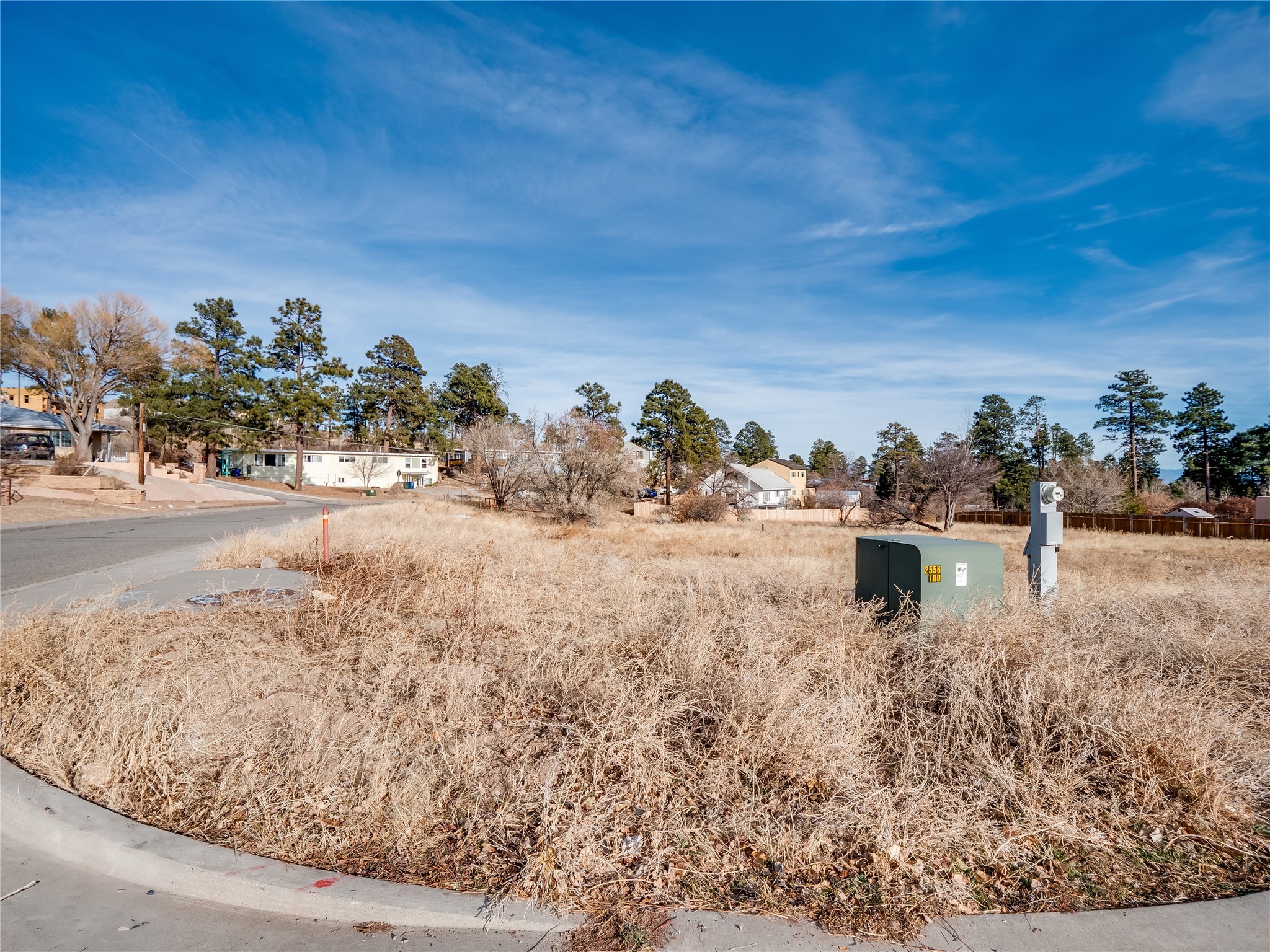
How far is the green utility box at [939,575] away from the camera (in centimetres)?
553

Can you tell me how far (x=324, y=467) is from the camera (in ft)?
168

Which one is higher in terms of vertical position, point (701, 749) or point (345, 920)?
point (701, 749)

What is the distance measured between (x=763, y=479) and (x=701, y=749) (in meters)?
57.7

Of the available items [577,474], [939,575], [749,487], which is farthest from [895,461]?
[939,575]

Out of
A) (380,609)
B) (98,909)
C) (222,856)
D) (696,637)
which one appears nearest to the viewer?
(98,909)

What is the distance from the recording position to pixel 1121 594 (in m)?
7.58

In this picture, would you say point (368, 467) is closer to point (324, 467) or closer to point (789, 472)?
point (324, 467)

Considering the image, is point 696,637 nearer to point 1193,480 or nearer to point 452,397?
point 452,397

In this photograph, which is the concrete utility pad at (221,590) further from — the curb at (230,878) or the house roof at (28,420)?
the house roof at (28,420)

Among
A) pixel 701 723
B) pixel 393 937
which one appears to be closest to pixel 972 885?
pixel 701 723

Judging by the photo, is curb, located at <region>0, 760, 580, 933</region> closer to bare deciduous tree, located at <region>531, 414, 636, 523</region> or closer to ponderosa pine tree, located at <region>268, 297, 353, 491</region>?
bare deciduous tree, located at <region>531, 414, 636, 523</region>

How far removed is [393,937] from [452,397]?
207ft

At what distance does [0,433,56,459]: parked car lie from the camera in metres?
36.2

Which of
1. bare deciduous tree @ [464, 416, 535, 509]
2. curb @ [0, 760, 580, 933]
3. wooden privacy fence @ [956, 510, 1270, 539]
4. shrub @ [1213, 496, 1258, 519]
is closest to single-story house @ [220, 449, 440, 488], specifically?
bare deciduous tree @ [464, 416, 535, 509]
